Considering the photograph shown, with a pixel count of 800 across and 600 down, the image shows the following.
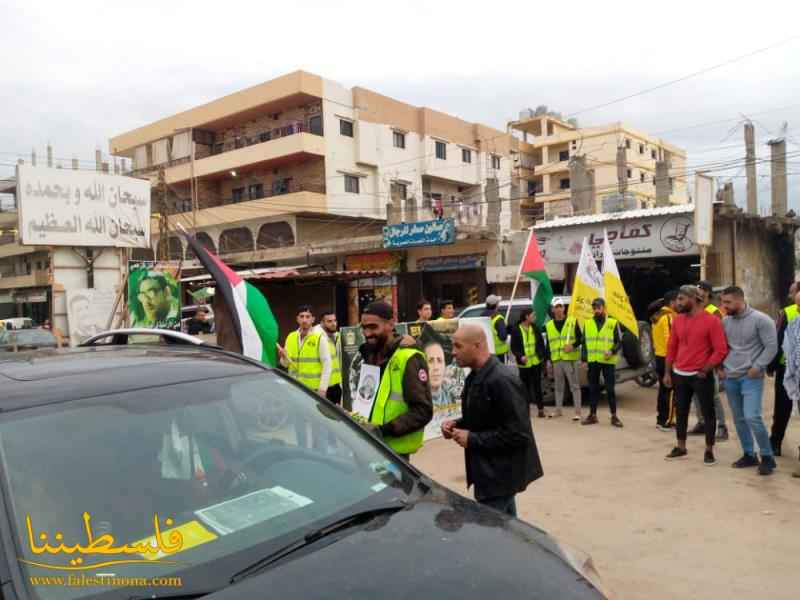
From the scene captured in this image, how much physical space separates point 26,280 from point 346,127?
2736cm

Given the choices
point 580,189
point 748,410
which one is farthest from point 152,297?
point 580,189

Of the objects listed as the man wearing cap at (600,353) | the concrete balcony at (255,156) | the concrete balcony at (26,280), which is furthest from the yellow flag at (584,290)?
the concrete balcony at (26,280)

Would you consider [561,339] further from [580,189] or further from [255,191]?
[255,191]

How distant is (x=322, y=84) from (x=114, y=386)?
3558 centimetres

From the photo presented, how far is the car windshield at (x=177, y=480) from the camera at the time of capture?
1.94 meters

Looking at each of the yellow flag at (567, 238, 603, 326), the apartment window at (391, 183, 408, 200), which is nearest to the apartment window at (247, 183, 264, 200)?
the apartment window at (391, 183, 408, 200)

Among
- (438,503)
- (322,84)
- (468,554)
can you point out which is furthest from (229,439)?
(322,84)

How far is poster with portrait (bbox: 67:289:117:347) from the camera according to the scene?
13.0 m

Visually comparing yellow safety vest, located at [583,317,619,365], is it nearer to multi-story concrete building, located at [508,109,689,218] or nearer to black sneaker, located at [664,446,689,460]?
black sneaker, located at [664,446,689,460]

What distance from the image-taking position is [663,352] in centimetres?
903

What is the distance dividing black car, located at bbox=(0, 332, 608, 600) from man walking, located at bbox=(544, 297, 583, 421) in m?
7.30

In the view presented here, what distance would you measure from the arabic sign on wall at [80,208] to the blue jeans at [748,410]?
503 inches

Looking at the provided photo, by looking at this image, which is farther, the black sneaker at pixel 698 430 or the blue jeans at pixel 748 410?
the black sneaker at pixel 698 430

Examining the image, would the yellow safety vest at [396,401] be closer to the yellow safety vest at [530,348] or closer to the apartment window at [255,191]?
the yellow safety vest at [530,348]
